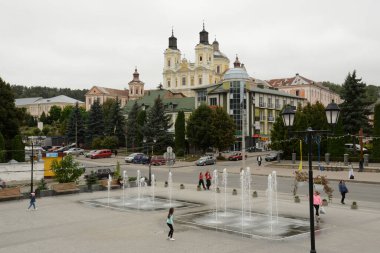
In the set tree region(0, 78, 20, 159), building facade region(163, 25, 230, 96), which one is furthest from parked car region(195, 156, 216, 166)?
building facade region(163, 25, 230, 96)

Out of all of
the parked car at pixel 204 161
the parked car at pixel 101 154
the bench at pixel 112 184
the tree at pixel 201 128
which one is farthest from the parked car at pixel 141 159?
the bench at pixel 112 184

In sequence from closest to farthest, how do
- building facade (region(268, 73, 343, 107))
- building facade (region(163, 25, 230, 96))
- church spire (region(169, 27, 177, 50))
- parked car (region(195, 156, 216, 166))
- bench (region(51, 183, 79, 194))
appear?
1. bench (region(51, 183, 79, 194))
2. parked car (region(195, 156, 216, 166))
3. building facade (region(163, 25, 230, 96))
4. building facade (region(268, 73, 343, 107))
5. church spire (region(169, 27, 177, 50))

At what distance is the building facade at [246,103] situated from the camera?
247 ft

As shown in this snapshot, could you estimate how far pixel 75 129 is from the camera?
8794cm

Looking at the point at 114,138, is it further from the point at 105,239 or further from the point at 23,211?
the point at 105,239

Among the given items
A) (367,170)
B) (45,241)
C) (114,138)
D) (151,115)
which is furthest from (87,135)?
(45,241)

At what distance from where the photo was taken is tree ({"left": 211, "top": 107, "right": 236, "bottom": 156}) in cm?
6147

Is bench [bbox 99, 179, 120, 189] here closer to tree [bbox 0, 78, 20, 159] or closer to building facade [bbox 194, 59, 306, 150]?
tree [bbox 0, 78, 20, 159]

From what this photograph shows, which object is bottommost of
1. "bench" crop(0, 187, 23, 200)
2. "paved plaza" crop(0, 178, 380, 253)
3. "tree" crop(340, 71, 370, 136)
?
"paved plaza" crop(0, 178, 380, 253)

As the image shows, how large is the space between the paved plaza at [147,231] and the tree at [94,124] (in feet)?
199

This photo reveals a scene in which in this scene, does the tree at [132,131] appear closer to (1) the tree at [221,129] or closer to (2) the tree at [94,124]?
(2) the tree at [94,124]

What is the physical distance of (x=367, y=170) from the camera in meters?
42.6

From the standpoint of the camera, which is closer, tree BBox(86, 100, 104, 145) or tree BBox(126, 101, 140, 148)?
tree BBox(126, 101, 140, 148)

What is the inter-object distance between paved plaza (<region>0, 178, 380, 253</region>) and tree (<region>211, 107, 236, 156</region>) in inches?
1410
